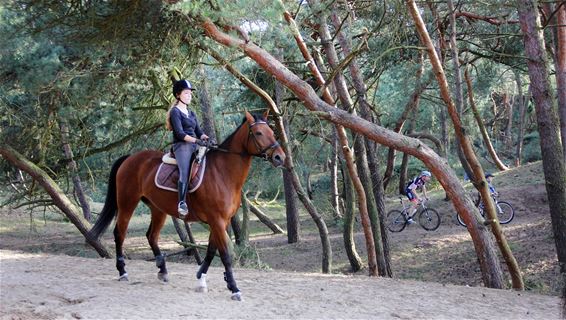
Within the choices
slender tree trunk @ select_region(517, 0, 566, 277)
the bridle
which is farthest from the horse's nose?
slender tree trunk @ select_region(517, 0, 566, 277)

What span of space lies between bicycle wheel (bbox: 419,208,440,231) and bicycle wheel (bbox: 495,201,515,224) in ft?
6.03

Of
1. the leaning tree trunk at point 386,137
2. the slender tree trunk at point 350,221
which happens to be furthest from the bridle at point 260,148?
the slender tree trunk at point 350,221

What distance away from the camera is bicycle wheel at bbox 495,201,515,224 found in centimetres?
1770

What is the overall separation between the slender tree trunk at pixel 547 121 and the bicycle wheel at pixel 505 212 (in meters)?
7.71

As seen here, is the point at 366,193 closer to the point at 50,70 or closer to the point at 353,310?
the point at 353,310

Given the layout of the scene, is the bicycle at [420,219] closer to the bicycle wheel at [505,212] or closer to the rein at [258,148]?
the bicycle wheel at [505,212]

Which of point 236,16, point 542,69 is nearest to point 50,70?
point 236,16

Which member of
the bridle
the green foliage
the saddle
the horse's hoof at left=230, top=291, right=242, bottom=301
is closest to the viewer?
the bridle

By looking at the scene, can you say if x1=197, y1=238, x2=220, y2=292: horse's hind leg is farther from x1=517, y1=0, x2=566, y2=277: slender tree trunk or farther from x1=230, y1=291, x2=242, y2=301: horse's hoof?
x1=517, y1=0, x2=566, y2=277: slender tree trunk

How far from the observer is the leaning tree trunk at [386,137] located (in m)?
9.09

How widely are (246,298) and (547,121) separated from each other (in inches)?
239

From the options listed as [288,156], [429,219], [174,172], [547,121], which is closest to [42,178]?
[288,156]

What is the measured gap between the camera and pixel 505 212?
17.9 m

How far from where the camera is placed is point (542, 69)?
10.2 m
